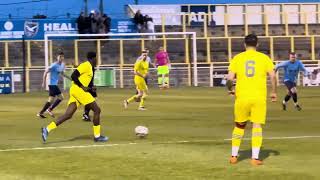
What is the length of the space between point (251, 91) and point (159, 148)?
8.76 feet

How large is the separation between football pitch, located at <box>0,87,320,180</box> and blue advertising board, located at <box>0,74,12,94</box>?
15298mm

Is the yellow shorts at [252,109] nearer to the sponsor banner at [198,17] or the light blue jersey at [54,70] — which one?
the light blue jersey at [54,70]

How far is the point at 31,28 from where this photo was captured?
Answer: 47.4 meters

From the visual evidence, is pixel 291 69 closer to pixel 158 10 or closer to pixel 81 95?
pixel 81 95

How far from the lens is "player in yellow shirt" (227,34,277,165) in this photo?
1049cm

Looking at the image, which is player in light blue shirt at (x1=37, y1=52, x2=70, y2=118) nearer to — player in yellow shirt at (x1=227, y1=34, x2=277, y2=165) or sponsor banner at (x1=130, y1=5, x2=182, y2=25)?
player in yellow shirt at (x1=227, y1=34, x2=277, y2=165)

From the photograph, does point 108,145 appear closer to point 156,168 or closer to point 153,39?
point 156,168

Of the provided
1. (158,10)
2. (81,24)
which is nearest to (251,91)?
(81,24)

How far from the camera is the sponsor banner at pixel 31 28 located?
155ft

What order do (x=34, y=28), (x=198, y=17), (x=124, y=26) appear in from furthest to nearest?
1. (x=198, y=17)
2. (x=124, y=26)
3. (x=34, y=28)

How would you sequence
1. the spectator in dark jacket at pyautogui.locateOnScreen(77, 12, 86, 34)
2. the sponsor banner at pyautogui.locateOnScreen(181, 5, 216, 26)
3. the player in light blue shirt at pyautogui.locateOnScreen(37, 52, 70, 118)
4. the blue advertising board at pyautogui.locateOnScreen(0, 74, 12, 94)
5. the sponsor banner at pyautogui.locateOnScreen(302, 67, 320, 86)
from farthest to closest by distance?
the sponsor banner at pyautogui.locateOnScreen(181, 5, 216, 26), the spectator in dark jacket at pyautogui.locateOnScreen(77, 12, 86, 34), the sponsor banner at pyautogui.locateOnScreen(302, 67, 320, 86), the blue advertising board at pyautogui.locateOnScreen(0, 74, 12, 94), the player in light blue shirt at pyautogui.locateOnScreen(37, 52, 70, 118)

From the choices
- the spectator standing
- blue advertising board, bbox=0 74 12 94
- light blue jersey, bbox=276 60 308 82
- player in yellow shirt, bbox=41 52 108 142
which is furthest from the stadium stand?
player in yellow shirt, bbox=41 52 108 142

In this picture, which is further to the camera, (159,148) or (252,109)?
(159,148)

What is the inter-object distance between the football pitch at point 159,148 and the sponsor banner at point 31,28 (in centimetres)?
2644
